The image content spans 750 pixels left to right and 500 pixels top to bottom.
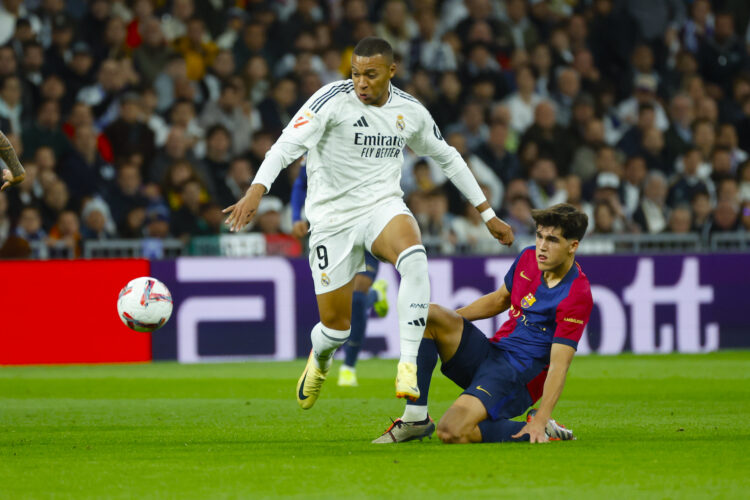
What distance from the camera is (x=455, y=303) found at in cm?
1398

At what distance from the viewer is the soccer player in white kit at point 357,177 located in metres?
7.08

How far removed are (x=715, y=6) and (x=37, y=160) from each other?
450 inches

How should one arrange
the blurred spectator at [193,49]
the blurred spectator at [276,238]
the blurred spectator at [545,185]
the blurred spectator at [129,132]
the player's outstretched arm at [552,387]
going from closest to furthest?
1. the player's outstretched arm at [552,387]
2. the blurred spectator at [276,238]
3. the blurred spectator at [129,132]
4. the blurred spectator at [545,185]
5. the blurred spectator at [193,49]

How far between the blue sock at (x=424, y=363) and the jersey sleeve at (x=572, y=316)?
2.24ft

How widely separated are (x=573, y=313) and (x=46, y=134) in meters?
9.34

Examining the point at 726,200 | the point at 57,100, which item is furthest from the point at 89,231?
the point at 726,200

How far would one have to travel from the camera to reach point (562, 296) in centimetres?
655

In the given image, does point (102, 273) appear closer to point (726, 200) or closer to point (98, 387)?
point (98, 387)

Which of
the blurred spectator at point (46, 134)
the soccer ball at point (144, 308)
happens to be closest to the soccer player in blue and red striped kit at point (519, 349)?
the soccer ball at point (144, 308)

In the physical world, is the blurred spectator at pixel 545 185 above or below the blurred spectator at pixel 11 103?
below

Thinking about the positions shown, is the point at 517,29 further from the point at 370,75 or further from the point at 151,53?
the point at 370,75

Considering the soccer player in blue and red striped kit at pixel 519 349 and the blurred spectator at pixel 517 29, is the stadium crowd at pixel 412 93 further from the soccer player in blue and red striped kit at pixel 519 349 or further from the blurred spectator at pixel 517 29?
the soccer player in blue and red striped kit at pixel 519 349

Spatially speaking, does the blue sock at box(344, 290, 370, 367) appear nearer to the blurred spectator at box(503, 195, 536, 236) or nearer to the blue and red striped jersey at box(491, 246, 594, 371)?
the blue and red striped jersey at box(491, 246, 594, 371)

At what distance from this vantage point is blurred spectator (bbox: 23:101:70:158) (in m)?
14.1
